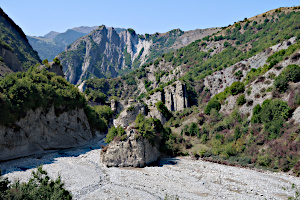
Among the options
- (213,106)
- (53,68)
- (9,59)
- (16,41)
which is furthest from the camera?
(16,41)

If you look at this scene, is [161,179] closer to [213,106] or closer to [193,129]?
[193,129]

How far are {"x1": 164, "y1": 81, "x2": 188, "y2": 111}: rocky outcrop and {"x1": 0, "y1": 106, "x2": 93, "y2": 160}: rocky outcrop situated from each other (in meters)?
34.9

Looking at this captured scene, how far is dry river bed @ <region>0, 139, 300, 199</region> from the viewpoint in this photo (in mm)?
23000

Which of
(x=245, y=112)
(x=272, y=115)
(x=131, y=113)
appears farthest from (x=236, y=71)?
(x=272, y=115)

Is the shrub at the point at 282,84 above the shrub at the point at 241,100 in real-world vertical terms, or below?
above

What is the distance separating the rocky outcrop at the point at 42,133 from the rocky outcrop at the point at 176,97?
34864 mm

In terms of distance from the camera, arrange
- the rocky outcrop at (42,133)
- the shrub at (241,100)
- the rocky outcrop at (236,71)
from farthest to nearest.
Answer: the rocky outcrop at (236,71) < the shrub at (241,100) < the rocky outcrop at (42,133)

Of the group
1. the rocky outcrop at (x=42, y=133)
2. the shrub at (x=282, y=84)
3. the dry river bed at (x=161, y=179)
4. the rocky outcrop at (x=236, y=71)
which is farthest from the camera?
the rocky outcrop at (x=236, y=71)

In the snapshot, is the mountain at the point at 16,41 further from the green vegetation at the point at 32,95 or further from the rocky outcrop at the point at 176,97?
the rocky outcrop at the point at 176,97

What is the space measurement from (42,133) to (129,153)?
1790 centimetres

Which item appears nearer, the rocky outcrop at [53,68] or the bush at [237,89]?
the bush at [237,89]

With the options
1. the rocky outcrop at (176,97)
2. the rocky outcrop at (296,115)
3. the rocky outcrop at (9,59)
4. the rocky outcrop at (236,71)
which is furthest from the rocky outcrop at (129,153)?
the rocky outcrop at (236,71)

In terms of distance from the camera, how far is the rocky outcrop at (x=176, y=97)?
260 ft

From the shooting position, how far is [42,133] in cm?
4116
